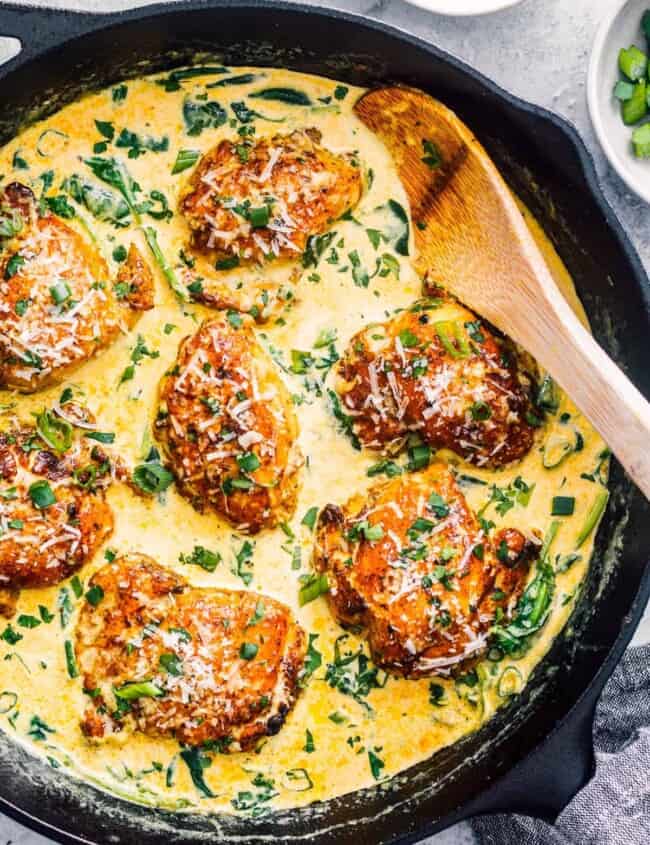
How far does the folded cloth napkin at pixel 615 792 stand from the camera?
4.40 m

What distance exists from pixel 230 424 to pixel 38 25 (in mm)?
1485

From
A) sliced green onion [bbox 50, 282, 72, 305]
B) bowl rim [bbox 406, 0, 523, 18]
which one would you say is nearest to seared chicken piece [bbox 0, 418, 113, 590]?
sliced green onion [bbox 50, 282, 72, 305]

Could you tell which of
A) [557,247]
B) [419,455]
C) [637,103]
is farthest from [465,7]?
[419,455]

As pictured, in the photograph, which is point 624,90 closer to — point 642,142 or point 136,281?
point 642,142

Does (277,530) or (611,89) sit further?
(611,89)

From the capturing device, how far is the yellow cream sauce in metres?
4.32

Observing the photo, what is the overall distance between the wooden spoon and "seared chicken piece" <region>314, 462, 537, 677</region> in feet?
2.08

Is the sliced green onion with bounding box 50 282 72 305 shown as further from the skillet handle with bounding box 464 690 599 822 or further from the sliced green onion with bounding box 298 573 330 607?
the skillet handle with bounding box 464 690 599 822

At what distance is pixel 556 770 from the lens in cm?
398

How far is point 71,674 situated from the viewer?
4.32 m

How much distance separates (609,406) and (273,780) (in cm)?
191

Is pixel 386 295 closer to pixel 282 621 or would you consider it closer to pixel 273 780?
pixel 282 621

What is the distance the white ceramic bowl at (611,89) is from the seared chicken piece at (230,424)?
1.53m

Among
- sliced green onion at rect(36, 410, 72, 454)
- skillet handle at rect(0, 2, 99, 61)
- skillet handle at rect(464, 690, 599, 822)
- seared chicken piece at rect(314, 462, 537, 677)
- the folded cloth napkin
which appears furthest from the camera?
the folded cloth napkin
